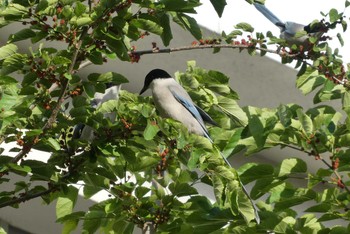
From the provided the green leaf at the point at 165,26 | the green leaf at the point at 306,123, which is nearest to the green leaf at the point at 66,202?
the green leaf at the point at 165,26

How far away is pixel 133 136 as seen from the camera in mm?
3695

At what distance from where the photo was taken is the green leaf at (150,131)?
341cm

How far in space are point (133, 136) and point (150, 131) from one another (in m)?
0.27

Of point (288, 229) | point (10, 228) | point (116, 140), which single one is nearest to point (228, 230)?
point (288, 229)

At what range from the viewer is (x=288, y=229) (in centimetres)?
385

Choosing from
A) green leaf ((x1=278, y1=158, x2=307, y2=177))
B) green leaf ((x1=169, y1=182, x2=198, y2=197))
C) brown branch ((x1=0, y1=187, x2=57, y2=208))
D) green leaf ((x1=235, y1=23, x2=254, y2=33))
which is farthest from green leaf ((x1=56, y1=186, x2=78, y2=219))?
green leaf ((x1=235, y1=23, x2=254, y2=33))

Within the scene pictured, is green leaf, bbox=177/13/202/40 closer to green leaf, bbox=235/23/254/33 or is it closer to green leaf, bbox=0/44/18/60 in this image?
green leaf, bbox=0/44/18/60

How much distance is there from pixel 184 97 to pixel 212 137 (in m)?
0.26

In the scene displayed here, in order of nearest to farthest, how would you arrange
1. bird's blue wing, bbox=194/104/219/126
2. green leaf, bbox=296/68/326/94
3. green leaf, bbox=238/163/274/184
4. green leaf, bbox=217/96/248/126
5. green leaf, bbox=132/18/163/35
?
green leaf, bbox=132/18/163/35
green leaf, bbox=238/163/274/184
green leaf, bbox=217/96/248/126
bird's blue wing, bbox=194/104/219/126
green leaf, bbox=296/68/326/94

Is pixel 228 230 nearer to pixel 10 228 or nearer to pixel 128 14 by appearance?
pixel 128 14

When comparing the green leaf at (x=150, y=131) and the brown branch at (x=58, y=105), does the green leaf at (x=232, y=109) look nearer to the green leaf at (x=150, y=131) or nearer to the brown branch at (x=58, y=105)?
the green leaf at (x=150, y=131)

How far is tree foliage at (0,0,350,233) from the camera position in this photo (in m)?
3.51

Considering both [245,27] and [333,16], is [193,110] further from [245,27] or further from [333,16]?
[333,16]

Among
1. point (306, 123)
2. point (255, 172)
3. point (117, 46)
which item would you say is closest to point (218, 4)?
point (117, 46)
